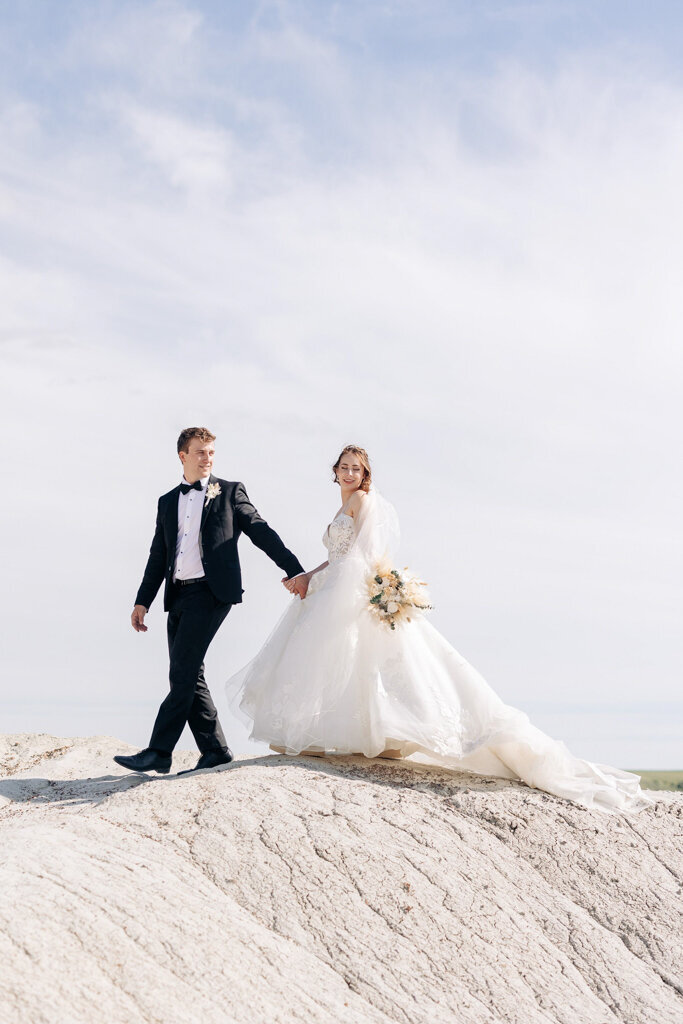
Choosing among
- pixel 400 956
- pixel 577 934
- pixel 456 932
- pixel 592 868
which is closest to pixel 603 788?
pixel 592 868

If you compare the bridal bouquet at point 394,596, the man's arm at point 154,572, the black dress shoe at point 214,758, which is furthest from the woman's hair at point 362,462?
the black dress shoe at point 214,758

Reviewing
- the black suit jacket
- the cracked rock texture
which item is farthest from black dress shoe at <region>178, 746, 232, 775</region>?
the black suit jacket

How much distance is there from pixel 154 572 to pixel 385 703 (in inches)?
104

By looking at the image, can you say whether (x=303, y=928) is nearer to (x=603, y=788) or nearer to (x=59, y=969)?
(x=59, y=969)

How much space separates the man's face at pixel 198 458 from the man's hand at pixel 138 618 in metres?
1.30

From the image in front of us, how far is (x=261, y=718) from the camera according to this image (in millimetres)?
7668

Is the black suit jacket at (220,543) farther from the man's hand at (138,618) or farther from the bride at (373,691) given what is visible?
the bride at (373,691)

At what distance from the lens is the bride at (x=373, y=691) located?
7.33 m

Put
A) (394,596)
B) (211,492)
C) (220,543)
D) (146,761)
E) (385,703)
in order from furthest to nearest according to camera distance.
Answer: (211,492) < (220,543) < (146,761) < (394,596) < (385,703)

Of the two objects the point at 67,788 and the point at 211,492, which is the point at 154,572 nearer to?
the point at 211,492

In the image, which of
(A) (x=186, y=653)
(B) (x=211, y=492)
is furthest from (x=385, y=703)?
(B) (x=211, y=492)

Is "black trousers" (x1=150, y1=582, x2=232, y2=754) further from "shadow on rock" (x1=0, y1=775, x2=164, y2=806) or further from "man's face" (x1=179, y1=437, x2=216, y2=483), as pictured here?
"man's face" (x1=179, y1=437, x2=216, y2=483)

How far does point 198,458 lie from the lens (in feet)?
27.5

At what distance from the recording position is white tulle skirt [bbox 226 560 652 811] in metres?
7.32
